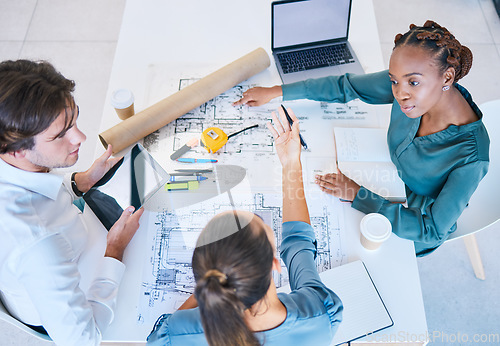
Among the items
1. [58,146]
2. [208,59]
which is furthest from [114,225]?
[208,59]

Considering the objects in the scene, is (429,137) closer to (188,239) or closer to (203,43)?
(188,239)

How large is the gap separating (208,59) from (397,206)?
2.91ft

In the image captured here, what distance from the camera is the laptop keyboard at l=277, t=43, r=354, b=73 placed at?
64.2 inches

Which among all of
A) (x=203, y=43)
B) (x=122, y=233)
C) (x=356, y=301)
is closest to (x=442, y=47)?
(x=356, y=301)

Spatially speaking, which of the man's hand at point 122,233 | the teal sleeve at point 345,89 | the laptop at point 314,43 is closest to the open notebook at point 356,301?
the man's hand at point 122,233

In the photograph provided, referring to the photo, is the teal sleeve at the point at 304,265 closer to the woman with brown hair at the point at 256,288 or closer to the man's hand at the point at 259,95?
the woman with brown hair at the point at 256,288

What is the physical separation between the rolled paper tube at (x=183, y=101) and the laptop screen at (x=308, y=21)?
109mm

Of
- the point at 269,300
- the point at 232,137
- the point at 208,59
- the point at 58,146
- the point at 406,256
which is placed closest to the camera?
the point at 269,300

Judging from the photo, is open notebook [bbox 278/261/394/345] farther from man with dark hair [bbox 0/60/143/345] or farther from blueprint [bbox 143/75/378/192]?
man with dark hair [bbox 0/60/143/345]

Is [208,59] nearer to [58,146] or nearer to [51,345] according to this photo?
[58,146]

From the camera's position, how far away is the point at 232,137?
146 cm

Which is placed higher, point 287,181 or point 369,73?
point 369,73

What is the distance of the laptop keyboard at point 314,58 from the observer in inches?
64.2

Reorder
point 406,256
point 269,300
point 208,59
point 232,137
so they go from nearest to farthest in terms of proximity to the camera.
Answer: point 269,300 < point 406,256 < point 232,137 < point 208,59
